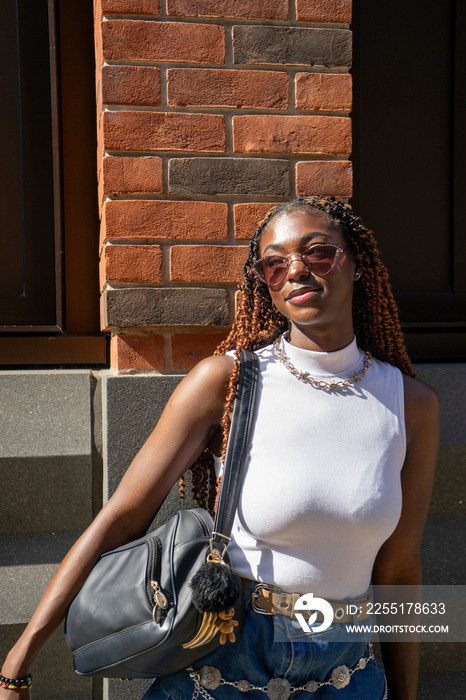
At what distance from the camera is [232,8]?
6.79 feet

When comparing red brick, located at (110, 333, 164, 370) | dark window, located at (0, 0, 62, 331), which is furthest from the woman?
dark window, located at (0, 0, 62, 331)

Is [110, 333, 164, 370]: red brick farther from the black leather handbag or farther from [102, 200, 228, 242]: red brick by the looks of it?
the black leather handbag

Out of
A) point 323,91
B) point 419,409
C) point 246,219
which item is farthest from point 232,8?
point 419,409

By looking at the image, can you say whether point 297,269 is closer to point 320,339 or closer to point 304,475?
point 320,339

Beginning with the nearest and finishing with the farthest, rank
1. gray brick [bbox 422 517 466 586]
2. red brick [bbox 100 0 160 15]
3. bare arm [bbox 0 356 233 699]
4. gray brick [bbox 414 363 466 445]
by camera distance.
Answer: bare arm [bbox 0 356 233 699] < red brick [bbox 100 0 160 15] < gray brick [bbox 422 517 466 586] < gray brick [bbox 414 363 466 445]

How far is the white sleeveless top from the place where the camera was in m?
1.51

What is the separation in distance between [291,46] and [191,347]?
1.07m

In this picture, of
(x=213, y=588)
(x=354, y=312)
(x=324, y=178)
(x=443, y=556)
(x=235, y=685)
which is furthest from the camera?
(x=443, y=556)

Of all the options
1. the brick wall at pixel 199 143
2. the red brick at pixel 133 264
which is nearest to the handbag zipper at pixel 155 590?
the brick wall at pixel 199 143

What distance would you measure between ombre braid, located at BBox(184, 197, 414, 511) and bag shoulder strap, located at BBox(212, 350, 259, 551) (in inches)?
5.2

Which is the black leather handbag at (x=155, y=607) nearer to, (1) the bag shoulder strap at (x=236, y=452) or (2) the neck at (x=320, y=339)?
(1) the bag shoulder strap at (x=236, y=452)

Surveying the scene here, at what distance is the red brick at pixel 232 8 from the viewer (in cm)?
204

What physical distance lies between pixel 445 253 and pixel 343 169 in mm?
869

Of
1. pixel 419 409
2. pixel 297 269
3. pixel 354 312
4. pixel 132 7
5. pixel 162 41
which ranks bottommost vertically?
pixel 419 409
